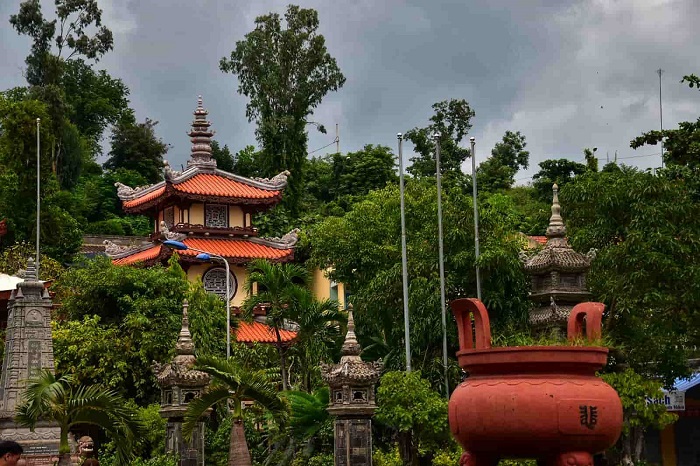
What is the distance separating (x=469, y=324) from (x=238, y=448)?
10.6m

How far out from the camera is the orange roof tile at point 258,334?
1556 inches

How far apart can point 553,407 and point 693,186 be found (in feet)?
56.0

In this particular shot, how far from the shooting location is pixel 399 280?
98.1 ft

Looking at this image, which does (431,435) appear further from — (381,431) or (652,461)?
(652,461)

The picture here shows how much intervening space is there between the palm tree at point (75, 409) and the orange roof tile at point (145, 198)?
74.2 ft

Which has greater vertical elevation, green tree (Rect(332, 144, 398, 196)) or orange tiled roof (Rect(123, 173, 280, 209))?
green tree (Rect(332, 144, 398, 196))

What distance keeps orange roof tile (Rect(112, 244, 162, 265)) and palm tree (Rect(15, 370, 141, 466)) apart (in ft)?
64.0

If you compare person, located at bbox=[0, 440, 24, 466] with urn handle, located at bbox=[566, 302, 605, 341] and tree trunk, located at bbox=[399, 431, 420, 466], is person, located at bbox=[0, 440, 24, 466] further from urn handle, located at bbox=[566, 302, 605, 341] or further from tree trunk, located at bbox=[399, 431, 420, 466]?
tree trunk, located at bbox=[399, 431, 420, 466]

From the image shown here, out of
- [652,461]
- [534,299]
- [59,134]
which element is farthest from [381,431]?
[59,134]

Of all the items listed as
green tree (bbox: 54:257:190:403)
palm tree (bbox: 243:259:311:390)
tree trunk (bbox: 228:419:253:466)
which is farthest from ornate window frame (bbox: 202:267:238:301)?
tree trunk (bbox: 228:419:253:466)

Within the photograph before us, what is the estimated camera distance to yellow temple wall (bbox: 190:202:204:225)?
44044 mm

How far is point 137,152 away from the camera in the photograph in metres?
65.0

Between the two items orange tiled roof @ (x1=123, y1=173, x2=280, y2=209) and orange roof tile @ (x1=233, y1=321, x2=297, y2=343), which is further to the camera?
orange tiled roof @ (x1=123, y1=173, x2=280, y2=209)

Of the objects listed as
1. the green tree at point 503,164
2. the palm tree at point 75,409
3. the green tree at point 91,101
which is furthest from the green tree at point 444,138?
the palm tree at point 75,409
